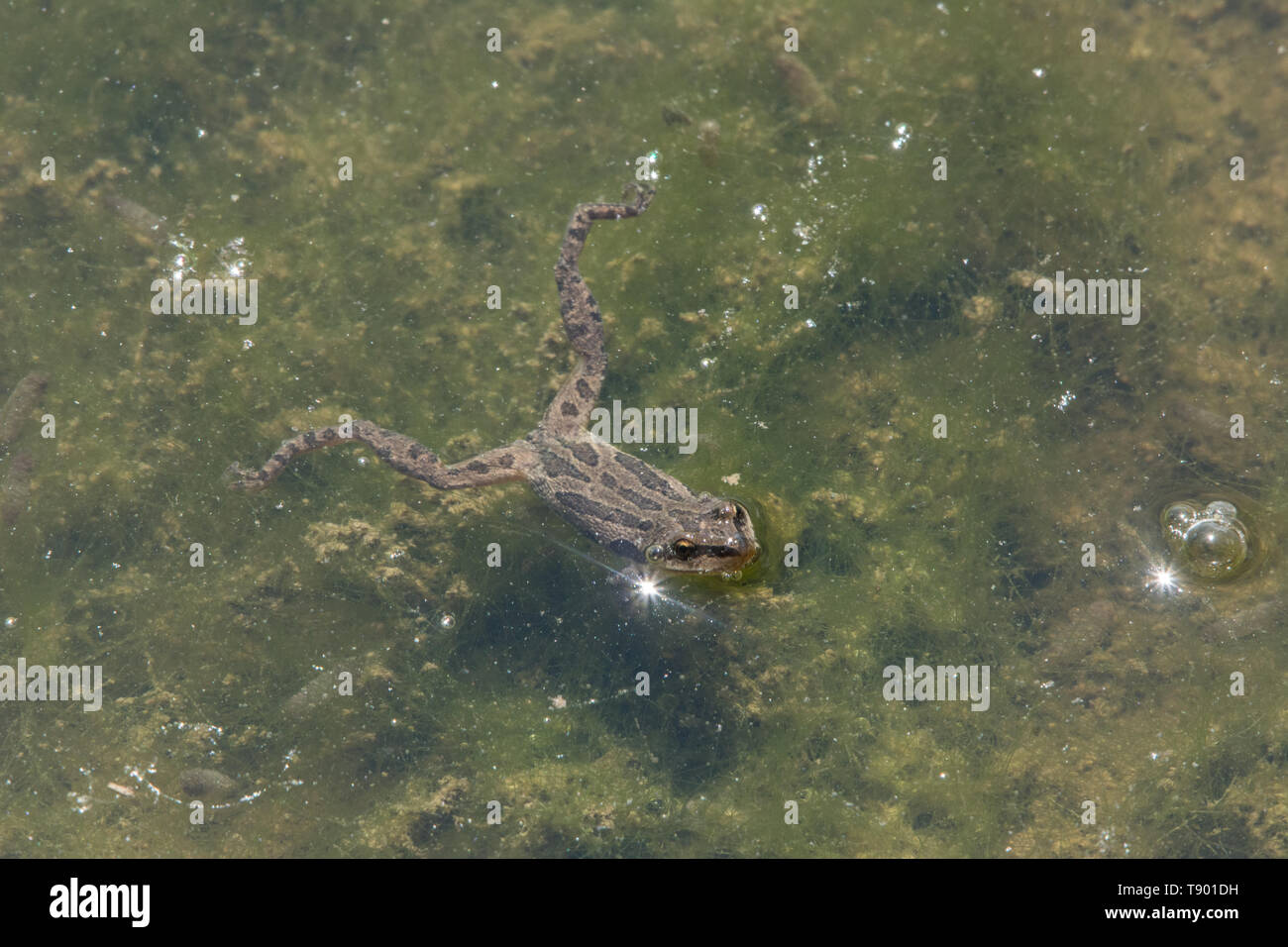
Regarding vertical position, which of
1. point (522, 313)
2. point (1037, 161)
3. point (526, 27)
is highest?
point (526, 27)

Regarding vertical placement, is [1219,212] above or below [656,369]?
above

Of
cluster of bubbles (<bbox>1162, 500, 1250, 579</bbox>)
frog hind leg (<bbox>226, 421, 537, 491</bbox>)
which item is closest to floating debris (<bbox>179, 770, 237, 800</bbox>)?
frog hind leg (<bbox>226, 421, 537, 491</bbox>)

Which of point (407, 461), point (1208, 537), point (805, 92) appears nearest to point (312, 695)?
point (407, 461)

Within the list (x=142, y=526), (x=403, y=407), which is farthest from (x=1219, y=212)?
(x=142, y=526)

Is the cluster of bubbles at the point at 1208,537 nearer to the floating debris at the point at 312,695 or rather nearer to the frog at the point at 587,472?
the frog at the point at 587,472

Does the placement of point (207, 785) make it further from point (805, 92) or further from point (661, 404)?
point (805, 92)

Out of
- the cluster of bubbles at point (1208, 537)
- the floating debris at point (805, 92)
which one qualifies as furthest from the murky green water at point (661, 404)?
the cluster of bubbles at point (1208, 537)

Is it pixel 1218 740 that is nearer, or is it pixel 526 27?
pixel 1218 740
